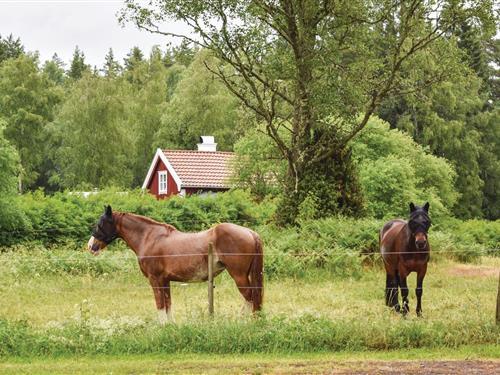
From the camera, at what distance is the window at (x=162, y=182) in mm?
52516

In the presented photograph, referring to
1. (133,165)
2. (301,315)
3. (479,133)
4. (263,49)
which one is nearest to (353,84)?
(263,49)

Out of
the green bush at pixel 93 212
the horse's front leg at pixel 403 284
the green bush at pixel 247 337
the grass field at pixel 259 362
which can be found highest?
the green bush at pixel 93 212

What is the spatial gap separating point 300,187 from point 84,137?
132 ft

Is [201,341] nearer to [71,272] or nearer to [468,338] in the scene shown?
[468,338]

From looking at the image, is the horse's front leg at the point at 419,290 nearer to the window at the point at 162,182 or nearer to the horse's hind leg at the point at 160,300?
the horse's hind leg at the point at 160,300

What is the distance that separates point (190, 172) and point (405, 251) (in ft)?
114

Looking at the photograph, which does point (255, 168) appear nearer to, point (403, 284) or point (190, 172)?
point (190, 172)

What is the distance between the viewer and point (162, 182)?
53.0m

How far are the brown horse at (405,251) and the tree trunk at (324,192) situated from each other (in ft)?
29.8

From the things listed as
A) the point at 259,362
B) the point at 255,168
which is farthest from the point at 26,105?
the point at 259,362

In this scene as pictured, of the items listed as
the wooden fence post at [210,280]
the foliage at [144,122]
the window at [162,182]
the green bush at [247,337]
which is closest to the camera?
the green bush at [247,337]

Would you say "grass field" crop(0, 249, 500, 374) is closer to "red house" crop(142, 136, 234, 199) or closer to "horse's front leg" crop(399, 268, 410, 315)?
"horse's front leg" crop(399, 268, 410, 315)

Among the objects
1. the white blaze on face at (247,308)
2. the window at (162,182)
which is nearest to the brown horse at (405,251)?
the white blaze on face at (247,308)

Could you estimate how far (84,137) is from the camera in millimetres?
63469
